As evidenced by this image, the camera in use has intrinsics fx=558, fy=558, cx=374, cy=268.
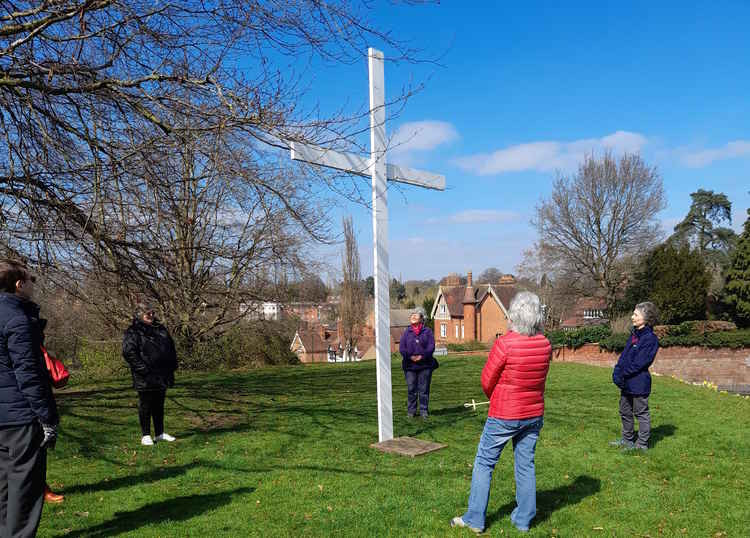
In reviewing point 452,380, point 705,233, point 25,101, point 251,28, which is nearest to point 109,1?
point 251,28

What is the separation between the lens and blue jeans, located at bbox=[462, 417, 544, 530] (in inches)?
163

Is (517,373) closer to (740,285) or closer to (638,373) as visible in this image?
(638,373)

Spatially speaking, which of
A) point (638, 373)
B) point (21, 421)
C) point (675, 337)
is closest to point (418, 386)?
point (638, 373)

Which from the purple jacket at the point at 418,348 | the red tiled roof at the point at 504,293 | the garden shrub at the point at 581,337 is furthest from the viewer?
the red tiled roof at the point at 504,293

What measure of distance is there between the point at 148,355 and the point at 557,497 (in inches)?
189

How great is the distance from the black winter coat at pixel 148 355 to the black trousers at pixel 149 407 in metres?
0.15

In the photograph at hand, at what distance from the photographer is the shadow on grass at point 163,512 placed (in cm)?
434

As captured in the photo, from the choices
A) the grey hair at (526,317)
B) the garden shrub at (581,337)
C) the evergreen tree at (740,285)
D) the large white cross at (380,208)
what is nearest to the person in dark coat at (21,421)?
the grey hair at (526,317)

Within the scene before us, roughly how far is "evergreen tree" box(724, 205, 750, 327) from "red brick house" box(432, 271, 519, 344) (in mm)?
22718

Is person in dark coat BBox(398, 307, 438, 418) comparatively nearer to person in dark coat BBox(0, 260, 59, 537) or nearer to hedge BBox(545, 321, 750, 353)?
person in dark coat BBox(0, 260, 59, 537)

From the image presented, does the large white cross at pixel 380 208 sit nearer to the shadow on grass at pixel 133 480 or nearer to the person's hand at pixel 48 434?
the shadow on grass at pixel 133 480

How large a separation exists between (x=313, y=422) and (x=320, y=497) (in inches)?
130

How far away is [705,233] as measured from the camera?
149ft

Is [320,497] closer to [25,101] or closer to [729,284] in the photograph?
[25,101]
